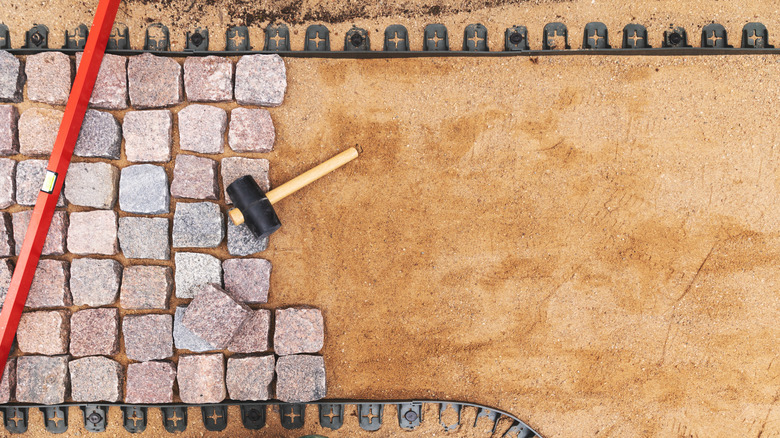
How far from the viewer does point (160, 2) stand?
3.82m

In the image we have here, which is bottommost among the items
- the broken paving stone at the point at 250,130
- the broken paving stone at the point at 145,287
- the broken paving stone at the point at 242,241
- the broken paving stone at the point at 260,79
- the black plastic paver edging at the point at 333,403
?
the black plastic paver edging at the point at 333,403

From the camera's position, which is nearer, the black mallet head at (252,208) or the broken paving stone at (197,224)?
the black mallet head at (252,208)

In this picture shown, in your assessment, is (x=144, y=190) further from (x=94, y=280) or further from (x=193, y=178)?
→ (x=94, y=280)

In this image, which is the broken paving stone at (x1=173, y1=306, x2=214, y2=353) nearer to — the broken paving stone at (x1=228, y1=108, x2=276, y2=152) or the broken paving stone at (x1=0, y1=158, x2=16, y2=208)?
the broken paving stone at (x1=228, y1=108, x2=276, y2=152)

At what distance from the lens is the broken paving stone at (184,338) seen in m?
3.70

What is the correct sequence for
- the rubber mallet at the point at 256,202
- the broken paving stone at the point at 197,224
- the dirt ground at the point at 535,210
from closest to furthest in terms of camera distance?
the rubber mallet at the point at 256,202 → the broken paving stone at the point at 197,224 → the dirt ground at the point at 535,210

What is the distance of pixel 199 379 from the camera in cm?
372

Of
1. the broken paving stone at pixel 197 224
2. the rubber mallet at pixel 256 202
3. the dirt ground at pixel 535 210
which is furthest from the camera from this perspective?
the dirt ground at pixel 535 210

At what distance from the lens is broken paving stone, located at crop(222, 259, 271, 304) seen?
3.73m

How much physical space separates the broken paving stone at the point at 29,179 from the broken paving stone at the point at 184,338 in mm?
1290

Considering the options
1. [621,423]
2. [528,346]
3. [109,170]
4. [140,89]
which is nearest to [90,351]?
[109,170]

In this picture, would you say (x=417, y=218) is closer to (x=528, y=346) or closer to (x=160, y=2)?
(x=528, y=346)

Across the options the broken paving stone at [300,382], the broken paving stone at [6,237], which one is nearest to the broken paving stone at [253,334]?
the broken paving stone at [300,382]

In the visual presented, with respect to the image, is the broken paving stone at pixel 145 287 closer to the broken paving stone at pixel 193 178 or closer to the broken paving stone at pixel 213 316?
the broken paving stone at pixel 213 316
